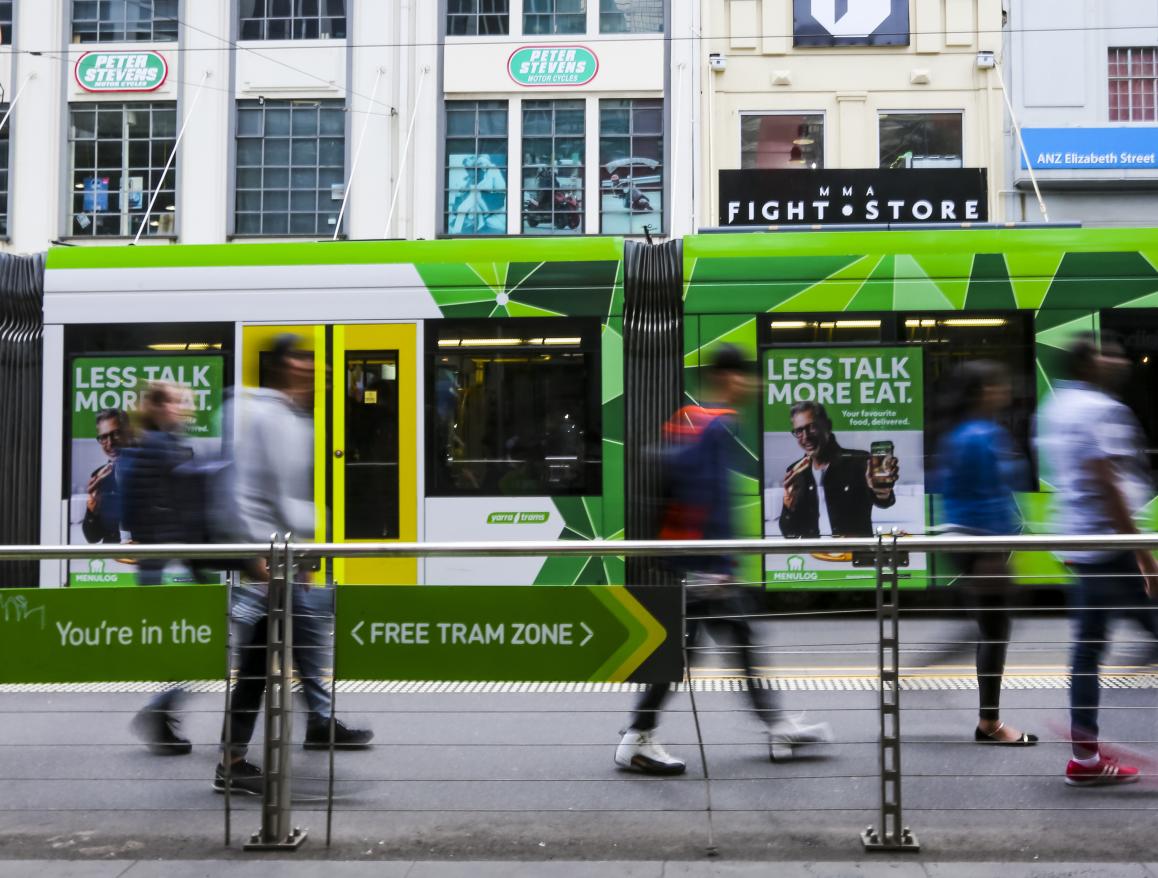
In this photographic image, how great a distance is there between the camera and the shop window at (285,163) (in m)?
21.5

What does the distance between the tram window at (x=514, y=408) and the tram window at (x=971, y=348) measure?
2687 mm

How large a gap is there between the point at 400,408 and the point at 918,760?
230 inches

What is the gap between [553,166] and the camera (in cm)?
2141

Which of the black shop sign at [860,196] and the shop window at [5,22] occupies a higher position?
the shop window at [5,22]

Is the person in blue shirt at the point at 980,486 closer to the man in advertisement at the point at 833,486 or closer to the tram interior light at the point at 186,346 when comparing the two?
the man in advertisement at the point at 833,486

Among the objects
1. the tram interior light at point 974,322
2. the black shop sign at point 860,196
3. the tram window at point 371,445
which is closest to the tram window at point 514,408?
the tram window at point 371,445

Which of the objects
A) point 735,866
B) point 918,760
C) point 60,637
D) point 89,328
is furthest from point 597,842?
point 89,328

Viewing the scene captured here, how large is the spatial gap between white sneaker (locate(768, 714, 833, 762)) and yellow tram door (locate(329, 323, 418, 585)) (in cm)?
502

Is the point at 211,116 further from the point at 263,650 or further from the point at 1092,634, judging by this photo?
the point at 1092,634

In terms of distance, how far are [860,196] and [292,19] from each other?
10.7 meters

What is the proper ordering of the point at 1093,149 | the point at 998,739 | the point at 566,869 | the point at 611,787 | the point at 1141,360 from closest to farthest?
the point at 566,869
the point at 611,787
the point at 998,739
the point at 1141,360
the point at 1093,149

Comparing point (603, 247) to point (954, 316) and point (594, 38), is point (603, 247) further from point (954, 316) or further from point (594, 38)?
point (594, 38)

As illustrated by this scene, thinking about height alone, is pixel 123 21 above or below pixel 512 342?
above

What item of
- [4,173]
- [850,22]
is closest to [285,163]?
[4,173]
